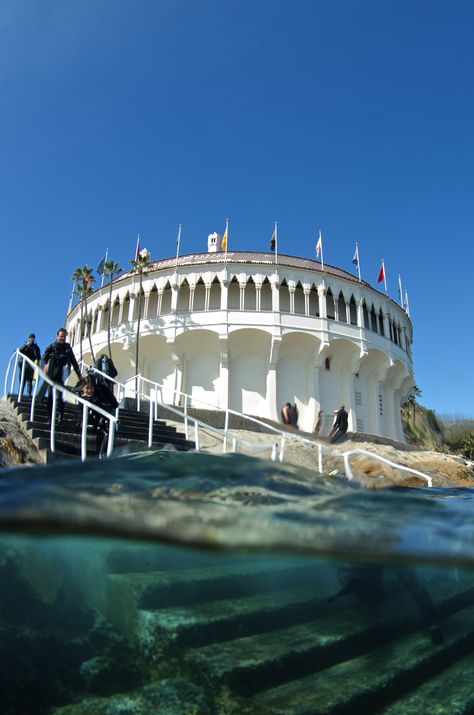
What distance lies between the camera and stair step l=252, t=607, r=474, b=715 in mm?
4879

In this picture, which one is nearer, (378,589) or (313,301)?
(378,589)

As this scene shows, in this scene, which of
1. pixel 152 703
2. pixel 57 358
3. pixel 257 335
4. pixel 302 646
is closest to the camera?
pixel 152 703

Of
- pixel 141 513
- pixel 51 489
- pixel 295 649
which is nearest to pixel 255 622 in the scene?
pixel 295 649

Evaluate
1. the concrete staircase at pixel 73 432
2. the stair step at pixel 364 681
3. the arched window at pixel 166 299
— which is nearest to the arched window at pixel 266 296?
A: the arched window at pixel 166 299

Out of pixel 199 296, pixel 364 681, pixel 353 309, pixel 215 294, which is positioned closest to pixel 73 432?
pixel 364 681

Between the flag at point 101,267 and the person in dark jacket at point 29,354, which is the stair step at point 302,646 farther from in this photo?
the flag at point 101,267

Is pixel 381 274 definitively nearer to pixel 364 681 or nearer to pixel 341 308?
pixel 341 308

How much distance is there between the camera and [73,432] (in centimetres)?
1049

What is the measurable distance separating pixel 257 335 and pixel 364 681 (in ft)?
86.5

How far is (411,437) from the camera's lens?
2431 inches

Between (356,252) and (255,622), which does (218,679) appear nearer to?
(255,622)

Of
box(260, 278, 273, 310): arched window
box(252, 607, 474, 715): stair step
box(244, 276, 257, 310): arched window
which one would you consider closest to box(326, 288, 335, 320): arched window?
box(260, 278, 273, 310): arched window

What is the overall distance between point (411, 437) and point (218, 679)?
200 feet

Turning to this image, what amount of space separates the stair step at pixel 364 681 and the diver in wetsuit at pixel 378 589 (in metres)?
0.44
